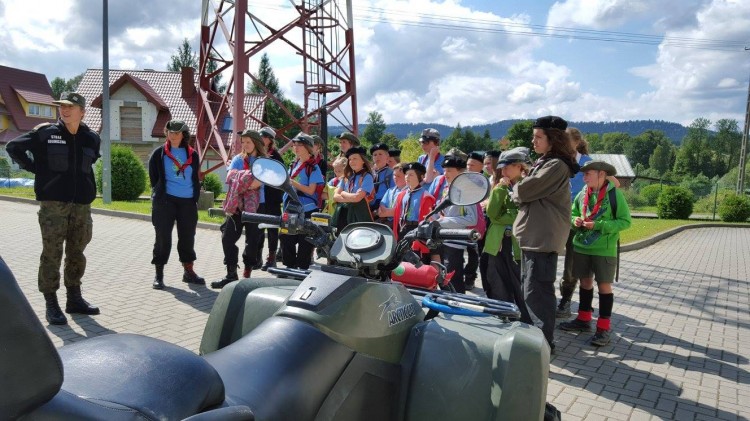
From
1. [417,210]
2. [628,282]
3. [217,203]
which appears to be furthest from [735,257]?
[217,203]

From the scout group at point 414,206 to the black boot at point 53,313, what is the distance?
0.04 ft

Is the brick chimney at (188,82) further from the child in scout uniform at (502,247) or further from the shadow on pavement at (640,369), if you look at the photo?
the shadow on pavement at (640,369)

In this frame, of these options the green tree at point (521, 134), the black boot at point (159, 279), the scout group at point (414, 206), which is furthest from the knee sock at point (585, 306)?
the green tree at point (521, 134)

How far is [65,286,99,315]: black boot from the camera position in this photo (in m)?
5.42

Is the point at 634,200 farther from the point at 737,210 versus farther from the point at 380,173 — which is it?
the point at 380,173

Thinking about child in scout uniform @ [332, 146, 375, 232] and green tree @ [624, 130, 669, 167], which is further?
green tree @ [624, 130, 669, 167]

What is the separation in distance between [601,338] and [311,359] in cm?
426

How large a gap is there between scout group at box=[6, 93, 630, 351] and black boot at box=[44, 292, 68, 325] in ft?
0.04

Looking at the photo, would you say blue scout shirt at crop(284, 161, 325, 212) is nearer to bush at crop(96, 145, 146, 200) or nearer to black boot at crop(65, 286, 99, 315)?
black boot at crop(65, 286, 99, 315)

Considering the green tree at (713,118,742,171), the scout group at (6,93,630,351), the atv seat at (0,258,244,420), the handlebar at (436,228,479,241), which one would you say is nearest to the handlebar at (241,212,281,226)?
the handlebar at (436,228,479,241)

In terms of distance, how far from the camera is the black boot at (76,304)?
5.42 m

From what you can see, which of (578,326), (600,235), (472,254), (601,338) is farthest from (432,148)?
(601,338)

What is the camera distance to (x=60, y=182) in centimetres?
498

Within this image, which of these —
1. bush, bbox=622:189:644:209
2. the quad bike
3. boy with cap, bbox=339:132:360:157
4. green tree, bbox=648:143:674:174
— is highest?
green tree, bbox=648:143:674:174
